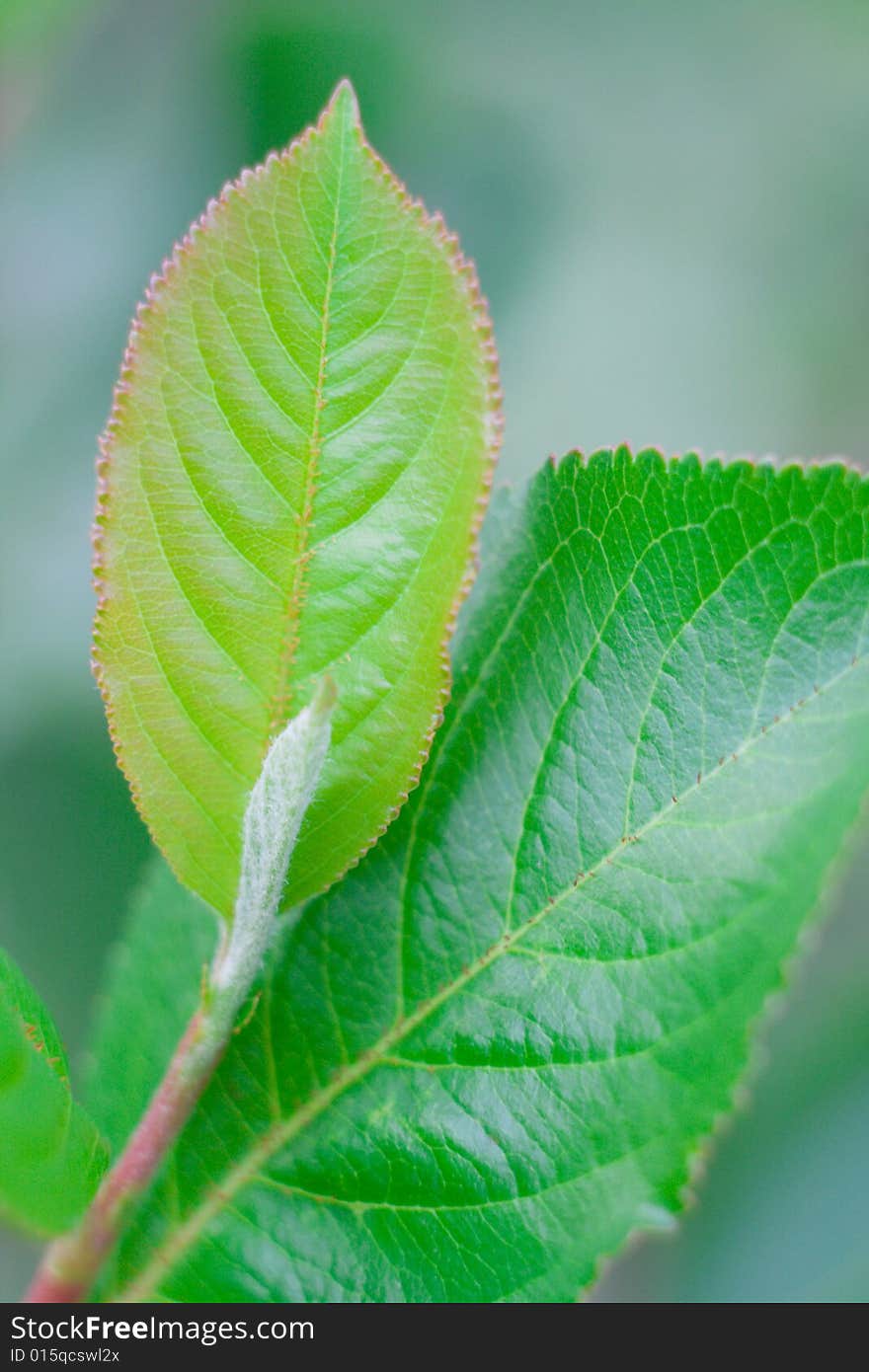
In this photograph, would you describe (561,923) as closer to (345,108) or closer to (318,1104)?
(318,1104)

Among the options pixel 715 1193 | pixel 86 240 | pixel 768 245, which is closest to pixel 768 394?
pixel 768 245

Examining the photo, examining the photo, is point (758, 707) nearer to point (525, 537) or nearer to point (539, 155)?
point (525, 537)

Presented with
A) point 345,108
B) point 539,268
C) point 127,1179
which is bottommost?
point 127,1179

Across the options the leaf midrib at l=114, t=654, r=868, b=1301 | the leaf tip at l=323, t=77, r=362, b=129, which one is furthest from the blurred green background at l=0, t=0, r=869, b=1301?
the leaf tip at l=323, t=77, r=362, b=129

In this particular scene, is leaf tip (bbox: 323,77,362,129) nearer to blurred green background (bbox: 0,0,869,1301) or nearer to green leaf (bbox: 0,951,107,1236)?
green leaf (bbox: 0,951,107,1236)

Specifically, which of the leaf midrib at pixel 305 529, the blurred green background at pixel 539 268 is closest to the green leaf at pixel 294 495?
the leaf midrib at pixel 305 529

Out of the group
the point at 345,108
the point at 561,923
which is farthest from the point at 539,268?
the point at 561,923
